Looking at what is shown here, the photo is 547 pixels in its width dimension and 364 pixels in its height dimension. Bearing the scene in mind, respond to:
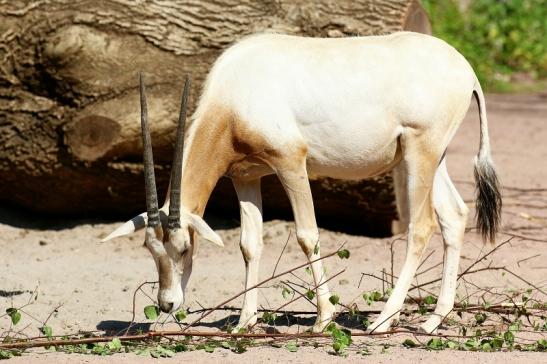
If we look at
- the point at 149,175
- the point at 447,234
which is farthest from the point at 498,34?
the point at 149,175

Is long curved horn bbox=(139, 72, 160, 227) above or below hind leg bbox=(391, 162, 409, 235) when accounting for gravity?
above

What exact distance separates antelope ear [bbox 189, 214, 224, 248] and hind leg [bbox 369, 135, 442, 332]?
99cm

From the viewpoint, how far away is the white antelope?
228 inches

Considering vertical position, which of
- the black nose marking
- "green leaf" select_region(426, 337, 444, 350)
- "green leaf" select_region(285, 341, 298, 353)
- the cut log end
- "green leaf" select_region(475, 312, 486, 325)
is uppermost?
the cut log end

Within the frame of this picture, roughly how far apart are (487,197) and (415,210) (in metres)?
0.57

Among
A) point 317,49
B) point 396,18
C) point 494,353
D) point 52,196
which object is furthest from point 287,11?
point 494,353

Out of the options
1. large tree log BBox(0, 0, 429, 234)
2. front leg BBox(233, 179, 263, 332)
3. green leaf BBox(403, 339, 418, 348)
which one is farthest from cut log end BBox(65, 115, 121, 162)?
green leaf BBox(403, 339, 418, 348)

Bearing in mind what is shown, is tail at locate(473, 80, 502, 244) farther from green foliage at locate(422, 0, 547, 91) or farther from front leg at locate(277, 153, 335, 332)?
green foliage at locate(422, 0, 547, 91)

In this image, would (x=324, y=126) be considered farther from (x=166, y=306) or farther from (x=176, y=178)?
(x=166, y=306)

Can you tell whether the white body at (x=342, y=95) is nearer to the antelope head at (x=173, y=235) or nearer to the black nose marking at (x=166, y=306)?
the antelope head at (x=173, y=235)

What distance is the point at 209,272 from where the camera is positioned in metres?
7.46

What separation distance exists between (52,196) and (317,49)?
130 inches

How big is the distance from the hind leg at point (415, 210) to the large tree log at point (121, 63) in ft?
6.28

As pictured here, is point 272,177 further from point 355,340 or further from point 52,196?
point 355,340
